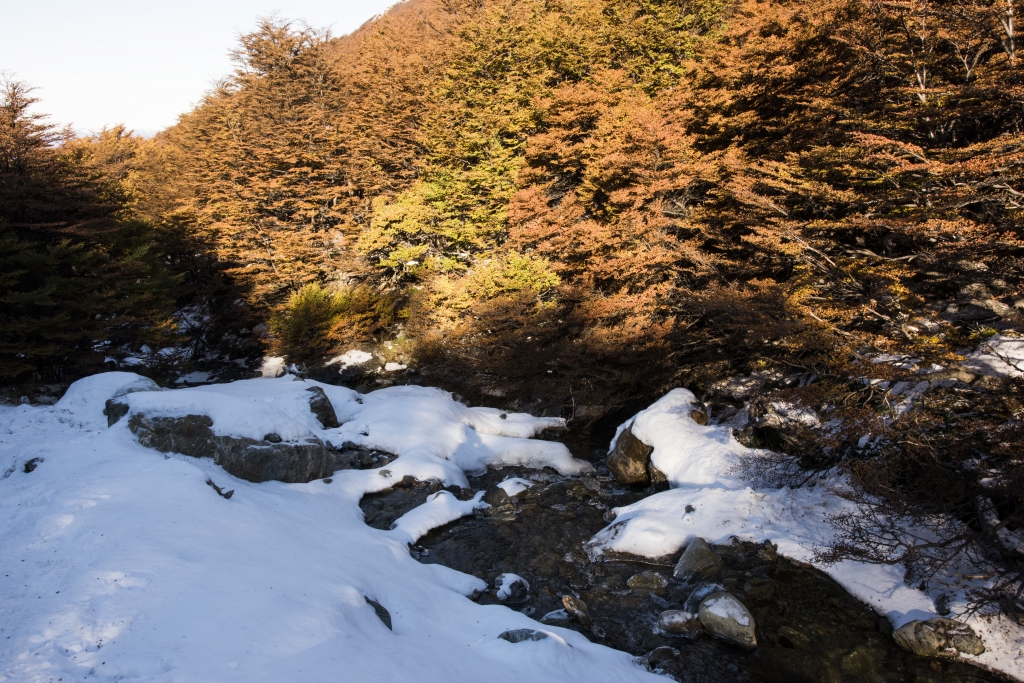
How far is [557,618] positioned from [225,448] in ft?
22.0

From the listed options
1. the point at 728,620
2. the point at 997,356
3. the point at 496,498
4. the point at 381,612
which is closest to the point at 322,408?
the point at 496,498

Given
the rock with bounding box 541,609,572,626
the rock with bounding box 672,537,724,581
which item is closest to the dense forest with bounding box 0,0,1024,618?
the rock with bounding box 672,537,724,581

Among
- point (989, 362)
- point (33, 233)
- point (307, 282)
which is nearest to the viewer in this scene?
point (989, 362)

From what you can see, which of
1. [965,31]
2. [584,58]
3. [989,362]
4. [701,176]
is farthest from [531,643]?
[584,58]

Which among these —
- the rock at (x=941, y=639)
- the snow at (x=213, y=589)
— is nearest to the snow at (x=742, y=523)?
the rock at (x=941, y=639)

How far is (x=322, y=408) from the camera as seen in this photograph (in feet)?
41.8

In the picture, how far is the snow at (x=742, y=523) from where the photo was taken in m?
6.72

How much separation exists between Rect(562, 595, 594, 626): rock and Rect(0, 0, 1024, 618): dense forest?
12.1 ft

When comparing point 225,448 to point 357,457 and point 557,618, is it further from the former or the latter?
point 557,618

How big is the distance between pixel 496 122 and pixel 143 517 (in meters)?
18.0

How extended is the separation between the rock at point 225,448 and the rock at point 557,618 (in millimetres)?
5562

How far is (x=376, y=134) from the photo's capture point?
24.9 metres

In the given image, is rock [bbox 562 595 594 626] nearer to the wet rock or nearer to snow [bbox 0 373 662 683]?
snow [bbox 0 373 662 683]

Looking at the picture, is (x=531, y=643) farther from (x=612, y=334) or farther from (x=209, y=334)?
(x=209, y=334)
